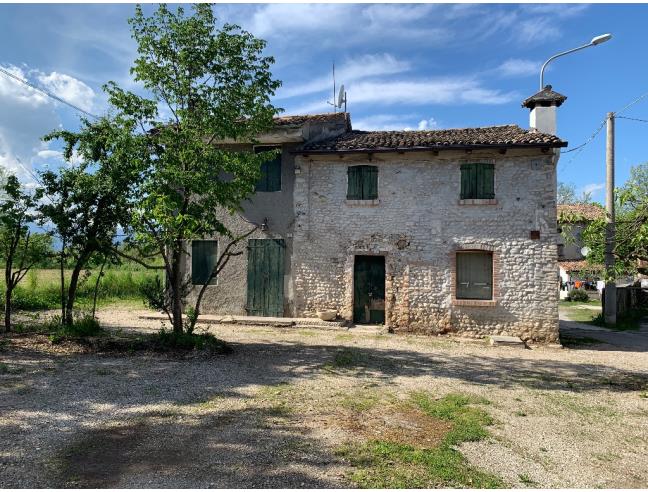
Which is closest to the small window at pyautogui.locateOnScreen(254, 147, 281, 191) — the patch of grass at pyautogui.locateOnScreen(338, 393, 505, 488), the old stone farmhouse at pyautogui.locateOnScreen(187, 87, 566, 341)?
the old stone farmhouse at pyautogui.locateOnScreen(187, 87, 566, 341)

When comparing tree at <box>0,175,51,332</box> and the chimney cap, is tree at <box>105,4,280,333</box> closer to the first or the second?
tree at <box>0,175,51,332</box>

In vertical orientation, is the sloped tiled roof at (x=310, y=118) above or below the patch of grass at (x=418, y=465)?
above

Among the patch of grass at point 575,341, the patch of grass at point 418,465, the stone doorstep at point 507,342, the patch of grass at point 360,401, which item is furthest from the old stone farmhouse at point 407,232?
the patch of grass at point 418,465

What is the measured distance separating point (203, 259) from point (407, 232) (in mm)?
6585

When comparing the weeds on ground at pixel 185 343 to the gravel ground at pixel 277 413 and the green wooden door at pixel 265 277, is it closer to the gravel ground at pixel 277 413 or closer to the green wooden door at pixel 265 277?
the gravel ground at pixel 277 413

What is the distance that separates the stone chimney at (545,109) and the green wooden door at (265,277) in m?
8.49

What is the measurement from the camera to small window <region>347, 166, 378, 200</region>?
12.9 meters

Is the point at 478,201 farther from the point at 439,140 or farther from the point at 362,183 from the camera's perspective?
the point at 362,183

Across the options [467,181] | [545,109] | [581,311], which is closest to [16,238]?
[467,181]

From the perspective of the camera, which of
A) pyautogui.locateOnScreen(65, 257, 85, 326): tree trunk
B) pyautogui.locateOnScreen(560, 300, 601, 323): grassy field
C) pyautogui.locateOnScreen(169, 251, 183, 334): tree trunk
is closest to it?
pyautogui.locateOnScreen(169, 251, 183, 334): tree trunk

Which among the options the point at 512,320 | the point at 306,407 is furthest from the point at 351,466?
the point at 512,320

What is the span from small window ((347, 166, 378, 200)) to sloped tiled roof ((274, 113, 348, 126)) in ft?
7.25

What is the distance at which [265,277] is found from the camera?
45.0ft

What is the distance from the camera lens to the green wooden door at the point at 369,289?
42.8ft
